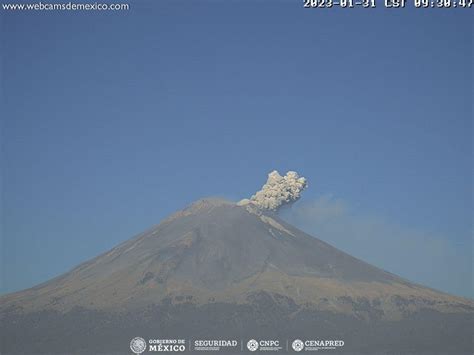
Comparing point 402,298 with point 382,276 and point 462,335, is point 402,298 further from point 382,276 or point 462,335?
point 462,335

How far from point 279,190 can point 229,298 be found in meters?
22.0

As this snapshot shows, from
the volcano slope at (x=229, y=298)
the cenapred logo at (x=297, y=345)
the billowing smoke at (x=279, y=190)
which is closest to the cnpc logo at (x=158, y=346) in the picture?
the volcano slope at (x=229, y=298)

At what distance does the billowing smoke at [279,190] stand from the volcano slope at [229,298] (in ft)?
6.61

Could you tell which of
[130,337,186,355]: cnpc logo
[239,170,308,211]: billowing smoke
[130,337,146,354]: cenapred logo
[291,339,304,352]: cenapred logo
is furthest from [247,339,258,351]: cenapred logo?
[239,170,308,211]: billowing smoke

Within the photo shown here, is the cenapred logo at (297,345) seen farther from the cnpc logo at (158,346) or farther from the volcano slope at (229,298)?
the cnpc logo at (158,346)

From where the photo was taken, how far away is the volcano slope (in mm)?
75812

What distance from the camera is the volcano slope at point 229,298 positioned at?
75812 mm

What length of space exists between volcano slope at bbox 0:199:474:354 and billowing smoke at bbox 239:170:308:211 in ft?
6.61

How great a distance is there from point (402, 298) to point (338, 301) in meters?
7.96

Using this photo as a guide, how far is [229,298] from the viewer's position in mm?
85000

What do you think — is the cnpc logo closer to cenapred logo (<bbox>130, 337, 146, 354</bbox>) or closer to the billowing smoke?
cenapred logo (<bbox>130, 337, 146, 354</bbox>)

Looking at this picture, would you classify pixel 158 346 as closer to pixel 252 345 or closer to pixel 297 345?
pixel 252 345

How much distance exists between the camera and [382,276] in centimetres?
9631

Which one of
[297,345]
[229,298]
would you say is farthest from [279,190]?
[297,345]
